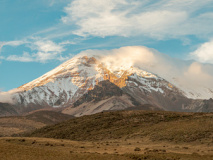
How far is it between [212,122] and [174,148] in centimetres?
2224

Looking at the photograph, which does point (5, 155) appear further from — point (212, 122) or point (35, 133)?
point (35, 133)

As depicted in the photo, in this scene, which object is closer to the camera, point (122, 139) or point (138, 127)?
point (122, 139)

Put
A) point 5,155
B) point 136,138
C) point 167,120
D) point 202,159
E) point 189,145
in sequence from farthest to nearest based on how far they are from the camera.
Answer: point 167,120, point 136,138, point 189,145, point 202,159, point 5,155

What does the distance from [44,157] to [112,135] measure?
43002mm

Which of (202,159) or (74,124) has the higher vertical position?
(74,124)

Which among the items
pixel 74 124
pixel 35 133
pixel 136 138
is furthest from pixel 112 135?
pixel 35 133

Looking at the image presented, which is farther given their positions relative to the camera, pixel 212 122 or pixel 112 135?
pixel 112 135

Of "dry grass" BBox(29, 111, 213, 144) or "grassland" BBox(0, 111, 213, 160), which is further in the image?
"dry grass" BBox(29, 111, 213, 144)

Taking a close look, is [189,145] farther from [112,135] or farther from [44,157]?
[44,157]

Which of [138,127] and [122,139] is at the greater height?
[138,127]

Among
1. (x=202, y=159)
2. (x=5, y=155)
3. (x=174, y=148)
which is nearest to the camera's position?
(x=5, y=155)

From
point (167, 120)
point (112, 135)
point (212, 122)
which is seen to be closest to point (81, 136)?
point (112, 135)

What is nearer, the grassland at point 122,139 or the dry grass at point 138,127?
the grassland at point 122,139

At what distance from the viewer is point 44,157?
1786 inches
